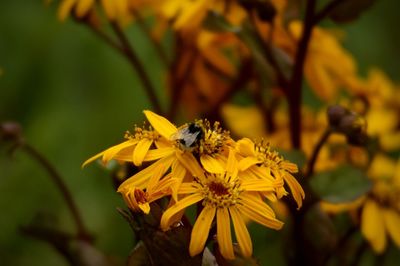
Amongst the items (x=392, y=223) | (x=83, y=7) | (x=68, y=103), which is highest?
(x=83, y=7)

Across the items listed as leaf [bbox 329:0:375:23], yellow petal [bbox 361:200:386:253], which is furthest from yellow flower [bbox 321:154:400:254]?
leaf [bbox 329:0:375:23]

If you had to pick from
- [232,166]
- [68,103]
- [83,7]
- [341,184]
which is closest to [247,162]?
[232,166]

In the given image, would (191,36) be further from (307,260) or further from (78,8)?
(307,260)

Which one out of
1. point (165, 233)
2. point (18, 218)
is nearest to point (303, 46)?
point (165, 233)

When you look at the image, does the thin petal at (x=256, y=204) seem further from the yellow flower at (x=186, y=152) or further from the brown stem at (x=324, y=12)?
the brown stem at (x=324, y=12)

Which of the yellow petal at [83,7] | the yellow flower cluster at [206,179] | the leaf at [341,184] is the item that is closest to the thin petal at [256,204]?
the yellow flower cluster at [206,179]

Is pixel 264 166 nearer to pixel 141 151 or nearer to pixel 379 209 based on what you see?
pixel 141 151
